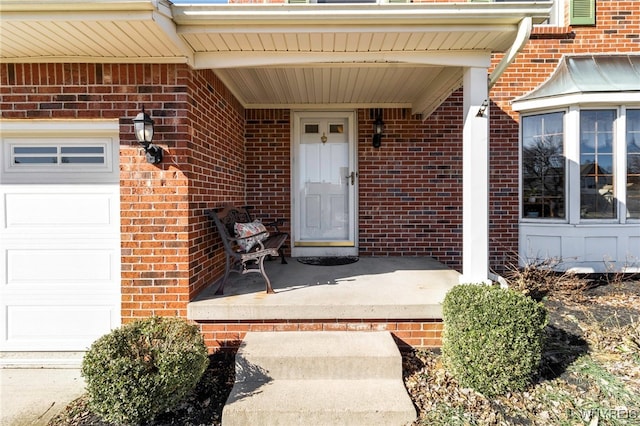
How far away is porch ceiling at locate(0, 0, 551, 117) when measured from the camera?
7.79 ft

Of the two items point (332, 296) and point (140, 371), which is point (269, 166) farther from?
point (140, 371)

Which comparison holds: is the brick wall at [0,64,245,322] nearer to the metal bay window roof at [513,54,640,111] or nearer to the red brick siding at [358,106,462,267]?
the red brick siding at [358,106,462,267]

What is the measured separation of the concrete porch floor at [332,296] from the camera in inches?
114

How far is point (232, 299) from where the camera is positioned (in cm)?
304

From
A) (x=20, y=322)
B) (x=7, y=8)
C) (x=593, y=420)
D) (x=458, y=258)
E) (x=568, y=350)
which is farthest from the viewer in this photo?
(x=458, y=258)

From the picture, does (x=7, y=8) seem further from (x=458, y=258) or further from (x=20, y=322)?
(x=458, y=258)

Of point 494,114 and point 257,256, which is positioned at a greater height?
point 494,114

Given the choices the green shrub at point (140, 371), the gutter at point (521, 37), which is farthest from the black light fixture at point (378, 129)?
the green shrub at point (140, 371)

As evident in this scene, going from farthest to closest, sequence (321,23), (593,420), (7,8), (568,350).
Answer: (568,350), (321,23), (7,8), (593,420)

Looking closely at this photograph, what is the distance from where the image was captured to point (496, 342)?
7.73 feet

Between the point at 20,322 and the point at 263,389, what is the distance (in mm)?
2615

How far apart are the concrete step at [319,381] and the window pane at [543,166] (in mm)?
3855

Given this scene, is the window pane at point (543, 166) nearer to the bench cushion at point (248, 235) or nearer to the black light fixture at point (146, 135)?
the bench cushion at point (248, 235)

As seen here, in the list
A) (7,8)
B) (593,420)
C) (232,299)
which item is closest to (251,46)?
(7,8)
